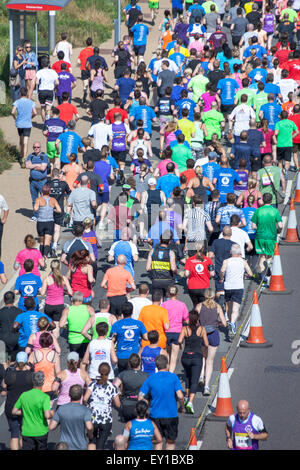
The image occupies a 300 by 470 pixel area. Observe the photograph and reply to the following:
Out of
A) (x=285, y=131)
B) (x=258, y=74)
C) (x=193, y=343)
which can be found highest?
(x=258, y=74)

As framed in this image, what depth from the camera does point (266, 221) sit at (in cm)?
2053

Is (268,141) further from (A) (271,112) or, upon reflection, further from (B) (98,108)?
(B) (98,108)

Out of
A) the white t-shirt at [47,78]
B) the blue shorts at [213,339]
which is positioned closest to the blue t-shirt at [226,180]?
the blue shorts at [213,339]

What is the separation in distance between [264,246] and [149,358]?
539 cm

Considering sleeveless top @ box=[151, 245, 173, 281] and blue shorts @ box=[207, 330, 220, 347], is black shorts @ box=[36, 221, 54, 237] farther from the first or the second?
blue shorts @ box=[207, 330, 220, 347]

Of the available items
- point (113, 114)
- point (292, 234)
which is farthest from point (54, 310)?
point (113, 114)

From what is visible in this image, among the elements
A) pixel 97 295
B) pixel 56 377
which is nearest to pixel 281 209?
pixel 97 295

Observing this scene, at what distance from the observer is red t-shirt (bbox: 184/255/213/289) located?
61.5ft

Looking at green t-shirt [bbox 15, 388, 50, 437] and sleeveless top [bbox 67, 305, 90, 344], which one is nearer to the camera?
green t-shirt [bbox 15, 388, 50, 437]

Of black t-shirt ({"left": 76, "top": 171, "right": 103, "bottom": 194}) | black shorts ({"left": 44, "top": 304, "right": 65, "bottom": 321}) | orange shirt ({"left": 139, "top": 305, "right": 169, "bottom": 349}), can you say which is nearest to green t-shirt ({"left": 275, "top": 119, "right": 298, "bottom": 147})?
black t-shirt ({"left": 76, "top": 171, "right": 103, "bottom": 194})

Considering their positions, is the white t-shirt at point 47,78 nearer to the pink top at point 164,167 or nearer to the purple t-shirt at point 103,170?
the purple t-shirt at point 103,170

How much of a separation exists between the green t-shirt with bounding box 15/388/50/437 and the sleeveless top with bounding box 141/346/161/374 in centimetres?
182

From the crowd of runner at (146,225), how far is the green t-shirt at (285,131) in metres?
0.02

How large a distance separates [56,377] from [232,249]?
13.8ft
